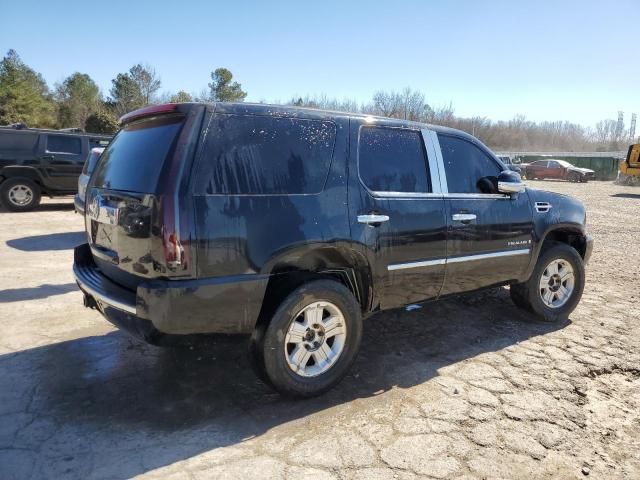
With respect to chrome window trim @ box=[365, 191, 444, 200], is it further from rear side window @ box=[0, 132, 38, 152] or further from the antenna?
the antenna

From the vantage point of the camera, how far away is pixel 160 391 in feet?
11.0

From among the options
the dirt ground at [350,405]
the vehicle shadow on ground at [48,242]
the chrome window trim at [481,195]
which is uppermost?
the chrome window trim at [481,195]

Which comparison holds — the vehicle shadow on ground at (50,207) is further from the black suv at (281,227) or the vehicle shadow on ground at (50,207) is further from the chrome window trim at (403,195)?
the chrome window trim at (403,195)

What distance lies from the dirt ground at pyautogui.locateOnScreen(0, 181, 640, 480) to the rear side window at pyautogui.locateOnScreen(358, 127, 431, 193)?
146 cm

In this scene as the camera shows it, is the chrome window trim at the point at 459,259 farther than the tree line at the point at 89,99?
No

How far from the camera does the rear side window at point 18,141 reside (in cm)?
1102

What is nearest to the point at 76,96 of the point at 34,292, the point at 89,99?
the point at 89,99

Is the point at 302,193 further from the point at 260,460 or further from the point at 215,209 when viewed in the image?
the point at 260,460

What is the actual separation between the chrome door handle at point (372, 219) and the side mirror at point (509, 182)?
1.41 metres

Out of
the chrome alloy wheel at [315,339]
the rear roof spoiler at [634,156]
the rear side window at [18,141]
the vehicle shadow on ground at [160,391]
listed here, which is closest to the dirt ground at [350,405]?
the vehicle shadow on ground at [160,391]

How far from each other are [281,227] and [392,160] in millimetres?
1219

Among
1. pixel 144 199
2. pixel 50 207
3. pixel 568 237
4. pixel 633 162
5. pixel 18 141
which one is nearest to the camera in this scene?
pixel 144 199

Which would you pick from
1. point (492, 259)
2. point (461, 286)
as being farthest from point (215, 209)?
point (492, 259)

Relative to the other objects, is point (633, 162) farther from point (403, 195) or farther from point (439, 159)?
point (403, 195)
